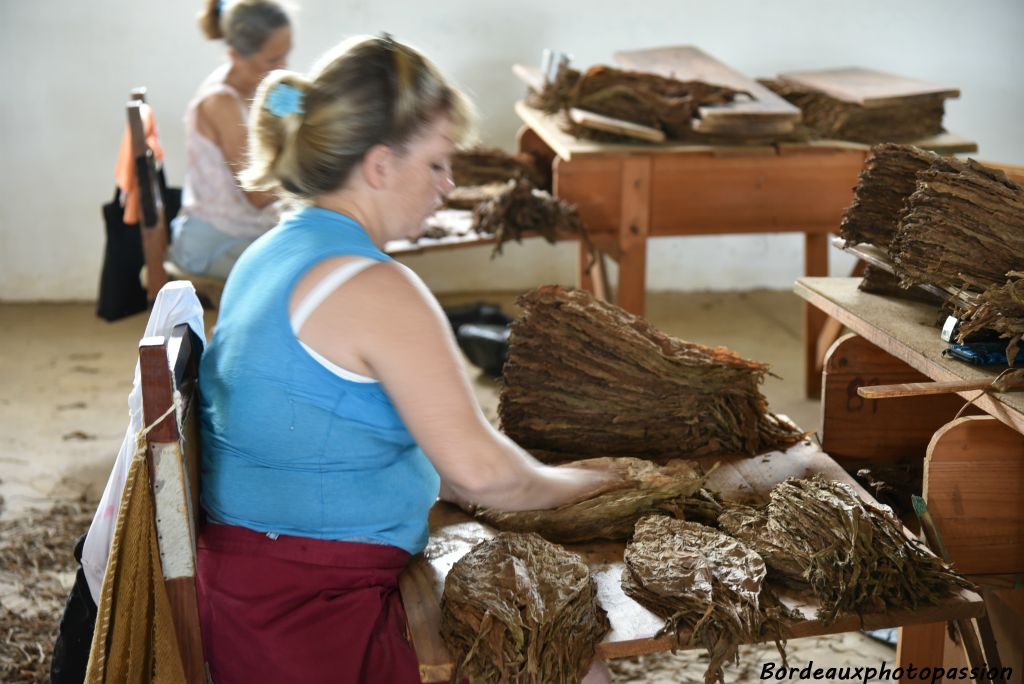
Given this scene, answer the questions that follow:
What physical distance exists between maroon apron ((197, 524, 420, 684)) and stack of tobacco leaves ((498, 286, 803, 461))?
18.4 inches

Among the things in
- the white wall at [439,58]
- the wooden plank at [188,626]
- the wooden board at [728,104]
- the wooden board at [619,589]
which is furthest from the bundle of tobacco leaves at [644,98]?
the wooden plank at [188,626]

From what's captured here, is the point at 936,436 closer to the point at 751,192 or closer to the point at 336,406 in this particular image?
the point at 336,406

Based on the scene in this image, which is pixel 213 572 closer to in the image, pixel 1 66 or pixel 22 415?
pixel 22 415

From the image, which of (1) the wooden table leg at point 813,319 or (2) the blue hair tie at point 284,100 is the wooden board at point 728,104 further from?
(2) the blue hair tie at point 284,100

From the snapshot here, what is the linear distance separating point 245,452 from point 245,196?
2.26 meters

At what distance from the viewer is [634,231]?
3.62 metres

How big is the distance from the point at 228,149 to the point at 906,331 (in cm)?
254

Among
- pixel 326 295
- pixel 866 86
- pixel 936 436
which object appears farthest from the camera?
pixel 866 86

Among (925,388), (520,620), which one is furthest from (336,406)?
(925,388)

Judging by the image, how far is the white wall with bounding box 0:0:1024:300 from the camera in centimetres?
511

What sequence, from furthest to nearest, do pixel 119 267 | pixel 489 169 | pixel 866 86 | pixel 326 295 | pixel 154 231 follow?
1. pixel 489 169
2. pixel 866 86
3. pixel 119 267
4. pixel 154 231
5. pixel 326 295

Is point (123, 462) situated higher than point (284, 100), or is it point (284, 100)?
point (284, 100)

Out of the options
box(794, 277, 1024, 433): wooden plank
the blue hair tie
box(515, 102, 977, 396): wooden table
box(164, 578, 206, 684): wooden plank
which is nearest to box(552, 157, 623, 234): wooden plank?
box(515, 102, 977, 396): wooden table

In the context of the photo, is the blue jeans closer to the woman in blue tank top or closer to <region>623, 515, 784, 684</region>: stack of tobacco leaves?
the woman in blue tank top
